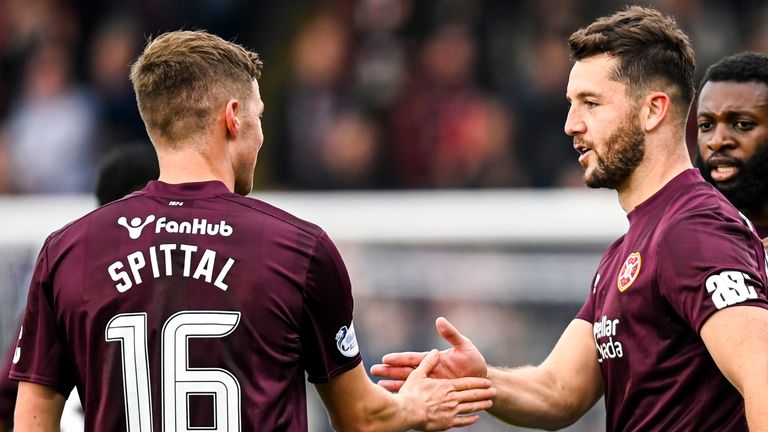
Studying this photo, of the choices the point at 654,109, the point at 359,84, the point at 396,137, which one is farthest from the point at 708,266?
the point at 359,84

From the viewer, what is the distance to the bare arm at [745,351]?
3.94m

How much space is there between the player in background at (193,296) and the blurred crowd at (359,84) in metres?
5.94

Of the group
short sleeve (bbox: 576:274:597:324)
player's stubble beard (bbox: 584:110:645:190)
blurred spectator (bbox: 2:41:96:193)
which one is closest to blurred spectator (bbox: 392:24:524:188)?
blurred spectator (bbox: 2:41:96:193)

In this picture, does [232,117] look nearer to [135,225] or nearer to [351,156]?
[135,225]

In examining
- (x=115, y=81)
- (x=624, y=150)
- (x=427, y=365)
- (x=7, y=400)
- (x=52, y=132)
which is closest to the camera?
(x=624, y=150)

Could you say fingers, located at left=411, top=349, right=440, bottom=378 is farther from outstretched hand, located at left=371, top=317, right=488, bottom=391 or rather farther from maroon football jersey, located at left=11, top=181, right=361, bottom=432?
maroon football jersey, located at left=11, top=181, right=361, bottom=432

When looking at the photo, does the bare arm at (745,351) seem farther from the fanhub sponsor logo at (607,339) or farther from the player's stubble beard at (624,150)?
the player's stubble beard at (624,150)

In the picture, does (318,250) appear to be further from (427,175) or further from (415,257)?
(427,175)

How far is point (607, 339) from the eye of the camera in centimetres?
456

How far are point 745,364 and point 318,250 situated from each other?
4.38 ft

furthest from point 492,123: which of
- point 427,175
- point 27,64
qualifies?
point 27,64

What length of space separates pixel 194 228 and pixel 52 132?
28.3 ft

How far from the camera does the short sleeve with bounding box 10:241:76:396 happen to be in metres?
4.13

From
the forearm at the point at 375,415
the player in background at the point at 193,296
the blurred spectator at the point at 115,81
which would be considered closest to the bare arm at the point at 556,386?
the forearm at the point at 375,415
